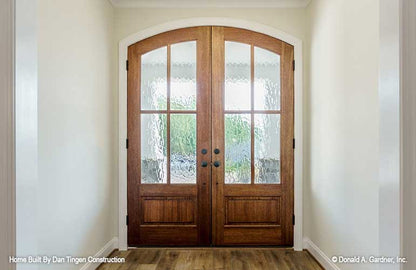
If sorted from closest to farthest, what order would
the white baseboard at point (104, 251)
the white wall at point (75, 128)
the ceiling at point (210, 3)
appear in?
1. the white wall at point (75, 128)
2. the white baseboard at point (104, 251)
3. the ceiling at point (210, 3)

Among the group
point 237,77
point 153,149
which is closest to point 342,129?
point 237,77

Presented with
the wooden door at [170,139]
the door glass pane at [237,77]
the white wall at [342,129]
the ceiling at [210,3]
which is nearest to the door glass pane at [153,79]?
the wooden door at [170,139]

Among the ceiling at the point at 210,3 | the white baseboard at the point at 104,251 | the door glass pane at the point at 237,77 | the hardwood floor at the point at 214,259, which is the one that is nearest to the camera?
the white baseboard at the point at 104,251

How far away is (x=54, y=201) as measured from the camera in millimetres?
2346

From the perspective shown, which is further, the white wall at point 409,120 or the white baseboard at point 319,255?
the white baseboard at point 319,255

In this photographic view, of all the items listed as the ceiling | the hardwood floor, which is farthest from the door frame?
the hardwood floor

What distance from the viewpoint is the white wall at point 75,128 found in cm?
225

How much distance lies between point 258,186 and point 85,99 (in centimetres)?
195

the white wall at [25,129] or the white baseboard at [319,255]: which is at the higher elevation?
the white wall at [25,129]

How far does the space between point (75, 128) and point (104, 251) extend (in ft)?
4.47

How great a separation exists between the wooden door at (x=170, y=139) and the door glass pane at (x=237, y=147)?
0.21 m

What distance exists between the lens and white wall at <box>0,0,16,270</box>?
1.34m

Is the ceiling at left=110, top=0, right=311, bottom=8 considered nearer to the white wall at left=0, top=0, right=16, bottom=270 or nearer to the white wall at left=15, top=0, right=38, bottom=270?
the white wall at left=15, top=0, right=38, bottom=270

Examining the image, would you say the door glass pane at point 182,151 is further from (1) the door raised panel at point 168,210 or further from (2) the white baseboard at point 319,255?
(2) the white baseboard at point 319,255
